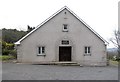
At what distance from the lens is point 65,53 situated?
36188 mm

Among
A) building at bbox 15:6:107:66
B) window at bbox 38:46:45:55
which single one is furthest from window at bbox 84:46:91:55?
window at bbox 38:46:45:55

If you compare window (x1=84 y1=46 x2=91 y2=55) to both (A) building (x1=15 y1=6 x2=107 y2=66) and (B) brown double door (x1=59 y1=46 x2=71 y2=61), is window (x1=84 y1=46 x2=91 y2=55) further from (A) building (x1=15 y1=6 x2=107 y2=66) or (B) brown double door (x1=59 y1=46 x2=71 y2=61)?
(B) brown double door (x1=59 y1=46 x2=71 y2=61)

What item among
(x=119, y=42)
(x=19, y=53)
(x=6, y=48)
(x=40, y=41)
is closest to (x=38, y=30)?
(x=40, y=41)

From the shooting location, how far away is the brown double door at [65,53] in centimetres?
3600

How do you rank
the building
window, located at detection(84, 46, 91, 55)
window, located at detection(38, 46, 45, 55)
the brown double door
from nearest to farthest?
the building < window, located at detection(38, 46, 45, 55) < window, located at detection(84, 46, 91, 55) < the brown double door

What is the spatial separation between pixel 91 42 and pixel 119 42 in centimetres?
2983

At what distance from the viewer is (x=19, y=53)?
34562mm

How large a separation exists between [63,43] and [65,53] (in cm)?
153

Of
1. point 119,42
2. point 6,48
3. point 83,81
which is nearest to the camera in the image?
point 83,81

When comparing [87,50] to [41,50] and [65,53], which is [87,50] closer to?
[65,53]

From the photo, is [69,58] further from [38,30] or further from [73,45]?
[38,30]

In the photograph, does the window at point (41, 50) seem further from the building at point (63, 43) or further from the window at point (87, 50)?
the window at point (87, 50)

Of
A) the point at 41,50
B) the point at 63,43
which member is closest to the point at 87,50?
the point at 63,43

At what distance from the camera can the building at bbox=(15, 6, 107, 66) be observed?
34781 mm
